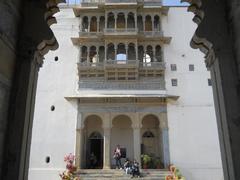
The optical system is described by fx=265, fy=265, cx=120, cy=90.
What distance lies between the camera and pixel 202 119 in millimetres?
18281

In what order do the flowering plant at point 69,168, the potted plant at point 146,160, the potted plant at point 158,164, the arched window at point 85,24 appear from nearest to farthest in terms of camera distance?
the flowering plant at point 69,168, the potted plant at point 146,160, the potted plant at point 158,164, the arched window at point 85,24

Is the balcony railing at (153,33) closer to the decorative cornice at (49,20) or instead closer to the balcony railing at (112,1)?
the balcony railing at (112,1)

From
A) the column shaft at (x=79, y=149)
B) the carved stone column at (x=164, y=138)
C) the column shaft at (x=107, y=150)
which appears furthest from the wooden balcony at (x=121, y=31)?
the column shaft at (x=79, y=149)

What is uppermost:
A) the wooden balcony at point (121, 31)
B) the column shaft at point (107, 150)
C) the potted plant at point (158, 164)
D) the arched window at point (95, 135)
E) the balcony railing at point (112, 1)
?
the balcony railing at point (112, 1)

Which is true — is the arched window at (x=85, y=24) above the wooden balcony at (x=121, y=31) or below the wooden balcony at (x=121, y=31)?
above

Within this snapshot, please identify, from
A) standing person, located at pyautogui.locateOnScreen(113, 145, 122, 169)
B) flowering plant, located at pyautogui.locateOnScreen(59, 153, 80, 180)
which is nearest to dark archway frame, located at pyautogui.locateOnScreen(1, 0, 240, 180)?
flowering plant, located at pyautogui.locateOnScreen(59, 153, 80, 180)

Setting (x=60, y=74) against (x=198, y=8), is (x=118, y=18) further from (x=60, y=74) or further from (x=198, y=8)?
(x=198, y=8)

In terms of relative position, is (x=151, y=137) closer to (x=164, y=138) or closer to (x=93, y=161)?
(x=164, y=138)

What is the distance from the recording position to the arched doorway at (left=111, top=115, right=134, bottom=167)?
19031 mm

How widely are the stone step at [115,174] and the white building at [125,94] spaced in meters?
0.92

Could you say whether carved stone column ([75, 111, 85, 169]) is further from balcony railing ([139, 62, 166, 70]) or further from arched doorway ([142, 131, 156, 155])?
balcony railing ([139, 62, 166, 70])

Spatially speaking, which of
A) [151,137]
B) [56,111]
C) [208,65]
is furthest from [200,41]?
[151,137]

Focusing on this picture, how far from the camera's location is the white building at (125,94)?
1773cm

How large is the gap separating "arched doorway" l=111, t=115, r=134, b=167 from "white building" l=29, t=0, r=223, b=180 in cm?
7
